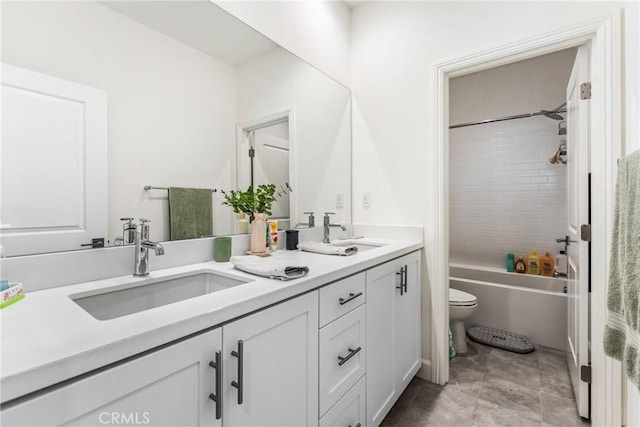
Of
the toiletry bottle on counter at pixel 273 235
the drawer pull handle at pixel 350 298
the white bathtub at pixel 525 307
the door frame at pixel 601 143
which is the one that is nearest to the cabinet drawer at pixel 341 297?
the drawer pull handle at pixel 350 298

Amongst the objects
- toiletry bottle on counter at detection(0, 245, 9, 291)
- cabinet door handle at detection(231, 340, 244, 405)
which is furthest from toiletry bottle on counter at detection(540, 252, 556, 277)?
toiletry bottle on counter at detection(0, 245, 9, 291)

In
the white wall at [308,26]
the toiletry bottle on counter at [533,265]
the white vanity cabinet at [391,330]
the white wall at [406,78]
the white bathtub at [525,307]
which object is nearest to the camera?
the white vanity cabinet at [391,330]

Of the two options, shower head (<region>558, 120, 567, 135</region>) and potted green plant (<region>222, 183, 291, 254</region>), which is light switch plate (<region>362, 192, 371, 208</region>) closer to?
potted green plant (<region>222, 183, 291, 254</region>)

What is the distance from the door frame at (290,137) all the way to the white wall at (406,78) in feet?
1.91

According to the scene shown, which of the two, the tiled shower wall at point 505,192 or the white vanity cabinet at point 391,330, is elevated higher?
the tiled shower wall at point 505,192

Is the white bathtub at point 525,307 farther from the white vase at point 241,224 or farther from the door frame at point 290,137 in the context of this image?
the white vase at point 241,224

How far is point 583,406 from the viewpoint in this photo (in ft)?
5.06

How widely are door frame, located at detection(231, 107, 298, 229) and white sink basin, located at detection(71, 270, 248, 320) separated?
1.22ft

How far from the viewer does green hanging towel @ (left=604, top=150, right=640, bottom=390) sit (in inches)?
33.2

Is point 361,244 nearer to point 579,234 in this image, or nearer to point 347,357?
point 347,357

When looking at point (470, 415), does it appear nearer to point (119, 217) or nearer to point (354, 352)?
point (354, 352)

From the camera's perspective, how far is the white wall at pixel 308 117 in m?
1.56

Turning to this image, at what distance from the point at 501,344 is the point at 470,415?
950 mm

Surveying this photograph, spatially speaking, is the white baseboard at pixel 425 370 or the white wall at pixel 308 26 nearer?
the white wall at pixel 308 26
